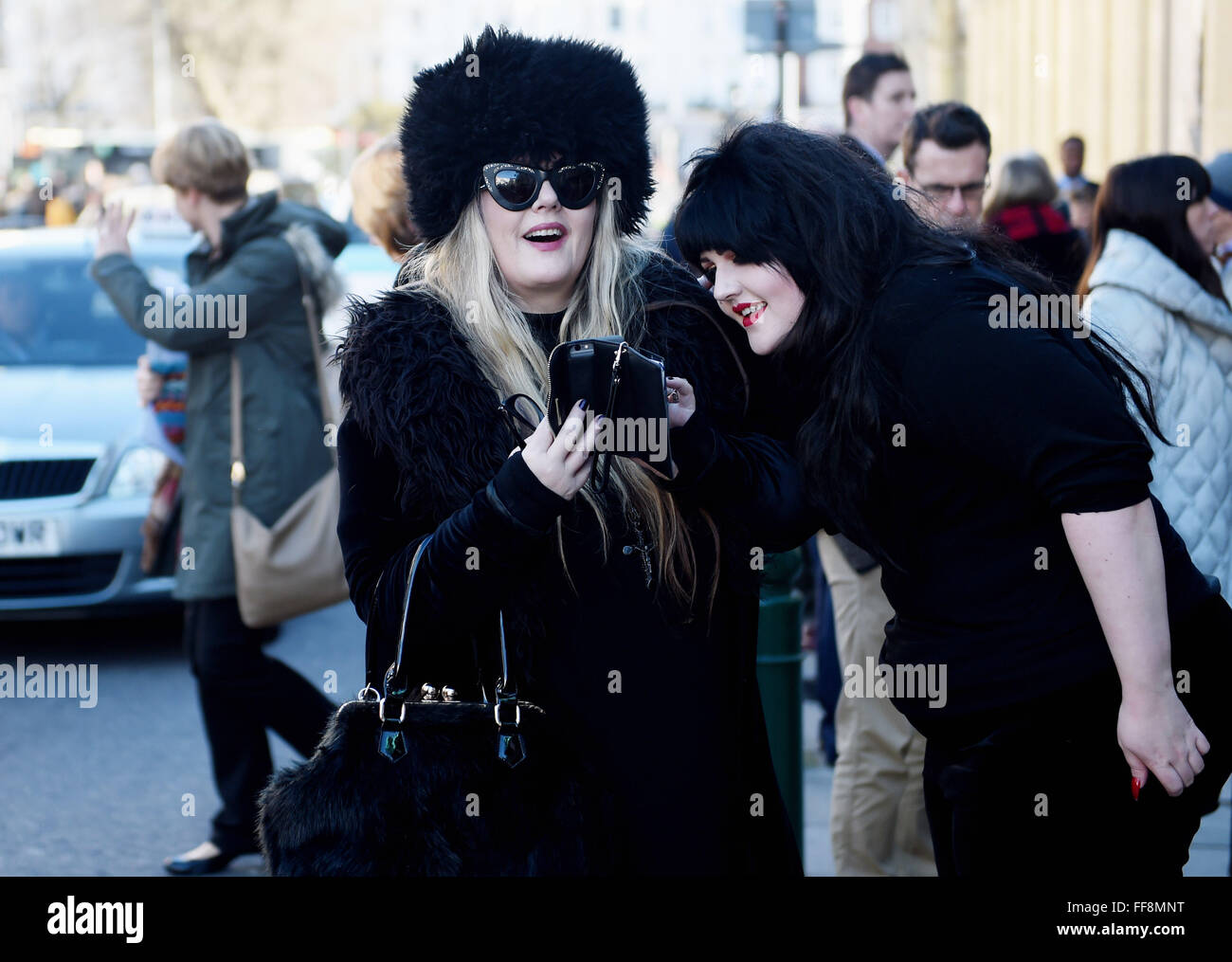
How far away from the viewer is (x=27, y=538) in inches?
258

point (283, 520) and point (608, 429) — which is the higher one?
point (608, 429)

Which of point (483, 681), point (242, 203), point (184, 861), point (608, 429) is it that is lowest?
point (184, 861)

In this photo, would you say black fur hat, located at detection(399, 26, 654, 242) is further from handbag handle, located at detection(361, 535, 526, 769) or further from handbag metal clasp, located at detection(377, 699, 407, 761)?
handbag metal clasp, located at detection(377, 699, 407, 761)

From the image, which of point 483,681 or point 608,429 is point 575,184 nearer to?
point 608,429

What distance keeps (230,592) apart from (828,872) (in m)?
1.96

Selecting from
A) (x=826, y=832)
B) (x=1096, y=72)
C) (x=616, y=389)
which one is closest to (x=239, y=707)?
(x=826, y=832)

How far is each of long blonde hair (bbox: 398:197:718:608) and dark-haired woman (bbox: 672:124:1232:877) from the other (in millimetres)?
116

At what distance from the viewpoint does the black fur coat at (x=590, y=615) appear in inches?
91.6

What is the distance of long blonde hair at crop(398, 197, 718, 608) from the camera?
242 centimetres

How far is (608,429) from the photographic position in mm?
2162

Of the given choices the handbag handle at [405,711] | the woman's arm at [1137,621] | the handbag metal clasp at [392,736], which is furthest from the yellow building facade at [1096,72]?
the handbag metal clasp at [392,736]

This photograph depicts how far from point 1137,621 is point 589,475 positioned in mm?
815

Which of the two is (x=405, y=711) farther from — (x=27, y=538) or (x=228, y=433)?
(x=27, y=538)
